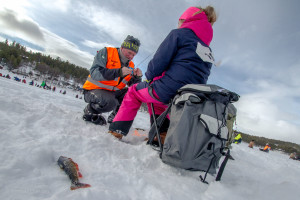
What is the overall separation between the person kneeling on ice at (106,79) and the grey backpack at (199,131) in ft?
5.91

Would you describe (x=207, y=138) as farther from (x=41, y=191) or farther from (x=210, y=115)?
(x=41, y=191)

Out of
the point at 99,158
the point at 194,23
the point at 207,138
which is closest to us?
the point at 99,158

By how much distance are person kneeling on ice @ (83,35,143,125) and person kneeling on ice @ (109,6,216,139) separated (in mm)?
975

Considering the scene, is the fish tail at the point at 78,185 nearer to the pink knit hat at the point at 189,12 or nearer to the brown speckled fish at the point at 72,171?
the brown speckled fish at the point at 72,171

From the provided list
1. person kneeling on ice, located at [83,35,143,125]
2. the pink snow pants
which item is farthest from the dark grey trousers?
the pink snow pants

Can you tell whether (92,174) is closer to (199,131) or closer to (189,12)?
(199,131)

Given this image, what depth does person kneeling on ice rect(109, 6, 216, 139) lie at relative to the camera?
218cm

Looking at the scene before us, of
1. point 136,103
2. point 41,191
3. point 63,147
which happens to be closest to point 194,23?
point 136,103

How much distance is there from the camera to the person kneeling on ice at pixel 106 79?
3338mm

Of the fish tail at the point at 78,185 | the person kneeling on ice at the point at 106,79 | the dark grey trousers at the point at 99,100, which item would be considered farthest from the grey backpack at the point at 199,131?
the dark grey trousers at the point at 99,100

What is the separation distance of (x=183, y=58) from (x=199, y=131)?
3.49ft

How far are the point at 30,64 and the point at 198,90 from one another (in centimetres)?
10637

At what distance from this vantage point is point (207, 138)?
5.55 ft

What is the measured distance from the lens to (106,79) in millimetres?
3320
